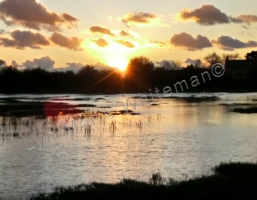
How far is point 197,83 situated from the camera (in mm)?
140500

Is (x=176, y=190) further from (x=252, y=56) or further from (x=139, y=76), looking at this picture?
(x=252, y=56)

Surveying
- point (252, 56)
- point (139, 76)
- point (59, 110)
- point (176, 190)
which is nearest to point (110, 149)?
point (176, 190)

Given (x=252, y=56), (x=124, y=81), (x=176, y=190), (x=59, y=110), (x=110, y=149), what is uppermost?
(x=252, y=56)

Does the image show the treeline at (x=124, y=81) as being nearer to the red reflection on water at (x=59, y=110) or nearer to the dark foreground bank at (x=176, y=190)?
the red reflection on water at (x=59, y=110)

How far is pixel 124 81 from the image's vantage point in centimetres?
14788

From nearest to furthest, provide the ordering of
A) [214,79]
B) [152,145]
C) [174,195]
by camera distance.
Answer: [174,195] < [152,145] < [214,79]

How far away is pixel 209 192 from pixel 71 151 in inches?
582

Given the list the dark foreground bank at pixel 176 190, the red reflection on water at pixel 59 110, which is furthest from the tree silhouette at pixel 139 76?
the dark foreground bank at pixel 176 190

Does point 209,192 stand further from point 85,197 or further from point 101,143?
point 101,143

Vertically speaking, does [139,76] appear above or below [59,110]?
above

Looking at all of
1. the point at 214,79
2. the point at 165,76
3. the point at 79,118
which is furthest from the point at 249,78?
the point at 79,118

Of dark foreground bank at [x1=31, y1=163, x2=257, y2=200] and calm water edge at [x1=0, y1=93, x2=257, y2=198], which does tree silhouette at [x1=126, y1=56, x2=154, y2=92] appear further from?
dark foreground bank at [x1=31, y1=163, x2=257, y2=200]

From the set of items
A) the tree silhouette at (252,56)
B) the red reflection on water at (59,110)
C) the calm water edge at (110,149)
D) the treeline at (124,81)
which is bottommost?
the calm water edge at (110,149)

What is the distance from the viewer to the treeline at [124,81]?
5330 inches
